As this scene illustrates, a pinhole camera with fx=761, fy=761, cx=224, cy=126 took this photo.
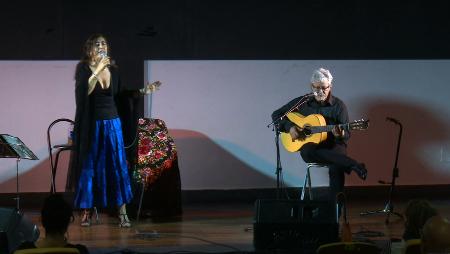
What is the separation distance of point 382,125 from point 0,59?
3.78 m

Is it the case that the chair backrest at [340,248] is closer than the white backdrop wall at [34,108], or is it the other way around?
the chair backrest at [340,248]

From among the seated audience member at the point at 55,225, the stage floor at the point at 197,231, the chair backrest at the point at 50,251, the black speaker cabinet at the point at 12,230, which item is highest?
the seated audience member at the point at 55,225

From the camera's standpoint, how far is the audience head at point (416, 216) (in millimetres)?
3456

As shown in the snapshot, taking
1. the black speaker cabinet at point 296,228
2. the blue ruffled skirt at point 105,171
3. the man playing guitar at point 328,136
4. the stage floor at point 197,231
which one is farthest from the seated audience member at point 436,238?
the blue ruffled skirt at point 105,171

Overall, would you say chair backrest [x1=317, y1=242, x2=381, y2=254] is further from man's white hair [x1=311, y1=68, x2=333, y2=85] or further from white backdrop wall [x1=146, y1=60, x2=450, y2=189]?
white backdrop wall [x1=146, y1=60, x2=450, y2=189]

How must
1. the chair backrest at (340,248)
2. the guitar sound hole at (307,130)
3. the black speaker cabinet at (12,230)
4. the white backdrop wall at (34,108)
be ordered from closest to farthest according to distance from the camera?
1. the chair backrest at (340,248)
2. the black speaker cabinet at (12,230)
3. the guitar sound hole at (307,130)
4. the white backdrop wall at (34,108)

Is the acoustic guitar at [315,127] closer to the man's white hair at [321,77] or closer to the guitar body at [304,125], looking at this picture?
the guitar body at [304,125]

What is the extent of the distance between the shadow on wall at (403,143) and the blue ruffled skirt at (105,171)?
2.59 meters

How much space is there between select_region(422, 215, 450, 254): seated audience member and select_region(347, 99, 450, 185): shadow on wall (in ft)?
16.2

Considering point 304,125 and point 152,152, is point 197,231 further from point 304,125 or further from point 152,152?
point 304,125

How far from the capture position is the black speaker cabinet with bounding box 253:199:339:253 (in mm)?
4305
